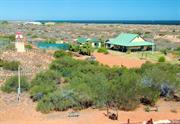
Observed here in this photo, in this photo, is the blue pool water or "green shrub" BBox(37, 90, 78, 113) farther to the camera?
the blue pool water

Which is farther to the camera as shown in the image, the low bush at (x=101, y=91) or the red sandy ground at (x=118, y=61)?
the red sandy ground at (x=118, y=61)

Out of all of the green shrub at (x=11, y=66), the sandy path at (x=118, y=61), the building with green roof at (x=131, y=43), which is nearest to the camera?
the green shrub at (x=11, y=66)

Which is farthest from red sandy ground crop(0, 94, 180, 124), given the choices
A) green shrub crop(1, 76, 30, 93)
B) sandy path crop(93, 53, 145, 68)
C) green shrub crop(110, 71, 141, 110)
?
sandy path crop(93, 53, 145, 68)

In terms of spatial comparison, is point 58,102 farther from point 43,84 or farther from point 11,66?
point 11,66

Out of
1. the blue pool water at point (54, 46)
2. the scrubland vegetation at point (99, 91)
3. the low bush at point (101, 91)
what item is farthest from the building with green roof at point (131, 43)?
the low bush at point (101, 91)

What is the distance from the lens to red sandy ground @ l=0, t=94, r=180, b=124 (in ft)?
55.1

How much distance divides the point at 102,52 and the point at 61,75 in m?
19.1

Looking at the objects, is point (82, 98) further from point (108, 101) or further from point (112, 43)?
point (112, 43)

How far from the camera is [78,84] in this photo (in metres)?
20.6

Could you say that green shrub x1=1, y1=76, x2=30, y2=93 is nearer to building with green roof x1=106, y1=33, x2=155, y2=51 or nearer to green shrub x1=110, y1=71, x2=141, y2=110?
green shrub x1=110, y1=71, x2=141, y2=110

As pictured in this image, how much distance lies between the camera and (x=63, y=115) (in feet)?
58.2

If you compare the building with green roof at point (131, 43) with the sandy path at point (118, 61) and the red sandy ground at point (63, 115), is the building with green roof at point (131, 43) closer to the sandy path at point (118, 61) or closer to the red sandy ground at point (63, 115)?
the sandy path at point (118, 61)

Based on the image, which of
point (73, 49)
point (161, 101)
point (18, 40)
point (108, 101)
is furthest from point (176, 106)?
point (73, 49)

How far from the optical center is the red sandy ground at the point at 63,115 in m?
16.8
